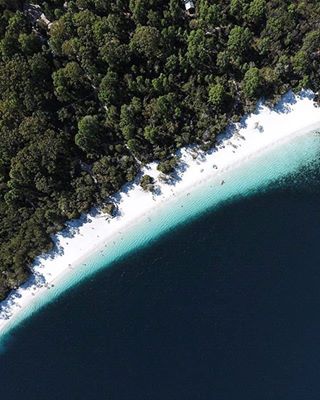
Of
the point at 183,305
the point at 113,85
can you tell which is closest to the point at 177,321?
the point at 183,305

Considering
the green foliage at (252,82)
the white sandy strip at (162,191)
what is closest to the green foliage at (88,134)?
the white sandy strip at (162,191)

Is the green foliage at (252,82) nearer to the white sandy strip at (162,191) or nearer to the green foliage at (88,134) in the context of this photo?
the white sandy strip at (162,191)

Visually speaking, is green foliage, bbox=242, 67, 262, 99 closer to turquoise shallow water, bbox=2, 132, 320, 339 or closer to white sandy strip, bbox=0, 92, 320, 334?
white sandy strip, bbox=0, 92, 320, 334

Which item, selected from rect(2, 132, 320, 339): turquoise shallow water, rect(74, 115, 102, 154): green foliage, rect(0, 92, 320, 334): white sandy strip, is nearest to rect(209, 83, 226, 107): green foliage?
rect(0, 92, 320, 334): white sandy strip

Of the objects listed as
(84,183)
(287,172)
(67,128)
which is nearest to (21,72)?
(67,128)

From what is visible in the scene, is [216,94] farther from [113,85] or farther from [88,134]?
[88,134]

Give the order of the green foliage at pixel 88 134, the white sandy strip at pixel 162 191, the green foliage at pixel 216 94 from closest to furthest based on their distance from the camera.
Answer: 1. the green foliage at pixel 216 94
2. the green foliage at pixel 88 134
3. the white sandy strip at pixel 162 191
